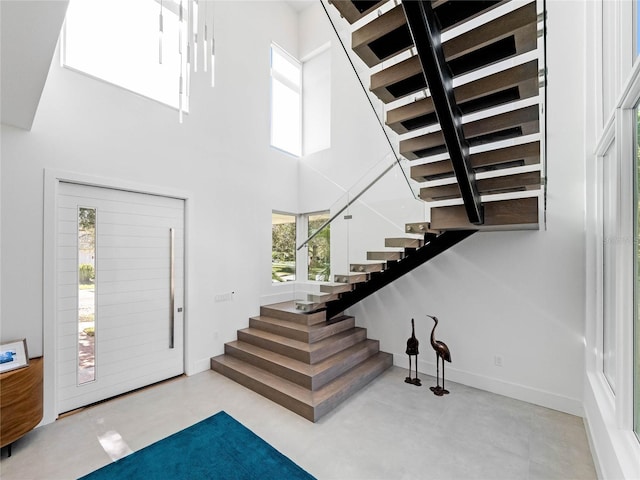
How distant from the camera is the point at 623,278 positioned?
188cm

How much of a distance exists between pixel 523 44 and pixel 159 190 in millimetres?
3884

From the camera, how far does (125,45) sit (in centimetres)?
357

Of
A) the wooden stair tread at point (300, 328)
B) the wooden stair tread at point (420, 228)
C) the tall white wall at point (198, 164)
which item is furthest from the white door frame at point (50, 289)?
the wooden stair tread at point (420, 228)

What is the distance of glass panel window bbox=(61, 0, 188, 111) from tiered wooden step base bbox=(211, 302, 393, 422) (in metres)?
3.45

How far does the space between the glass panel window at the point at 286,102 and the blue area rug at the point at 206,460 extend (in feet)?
15.5

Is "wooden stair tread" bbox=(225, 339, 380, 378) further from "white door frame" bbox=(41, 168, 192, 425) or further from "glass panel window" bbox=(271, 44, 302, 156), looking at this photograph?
"glass panel window" bbox=(271, 44, 302, 156)

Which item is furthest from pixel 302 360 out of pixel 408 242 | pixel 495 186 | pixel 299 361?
pixel 495 186

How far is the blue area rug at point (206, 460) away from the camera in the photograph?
7.21 feet

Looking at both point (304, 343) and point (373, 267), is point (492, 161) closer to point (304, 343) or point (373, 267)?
point (373, 267)

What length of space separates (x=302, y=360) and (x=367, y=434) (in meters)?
1.20

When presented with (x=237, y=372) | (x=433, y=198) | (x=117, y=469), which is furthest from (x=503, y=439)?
(x=117, y=469)

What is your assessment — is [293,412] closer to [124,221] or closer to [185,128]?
[124,221]

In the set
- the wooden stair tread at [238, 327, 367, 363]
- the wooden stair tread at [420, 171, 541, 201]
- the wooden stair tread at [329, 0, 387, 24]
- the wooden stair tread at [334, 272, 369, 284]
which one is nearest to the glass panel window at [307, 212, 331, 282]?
the wooden stair tread at [334, 272, 369, 284]

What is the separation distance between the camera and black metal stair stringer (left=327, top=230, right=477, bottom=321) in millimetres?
3559
